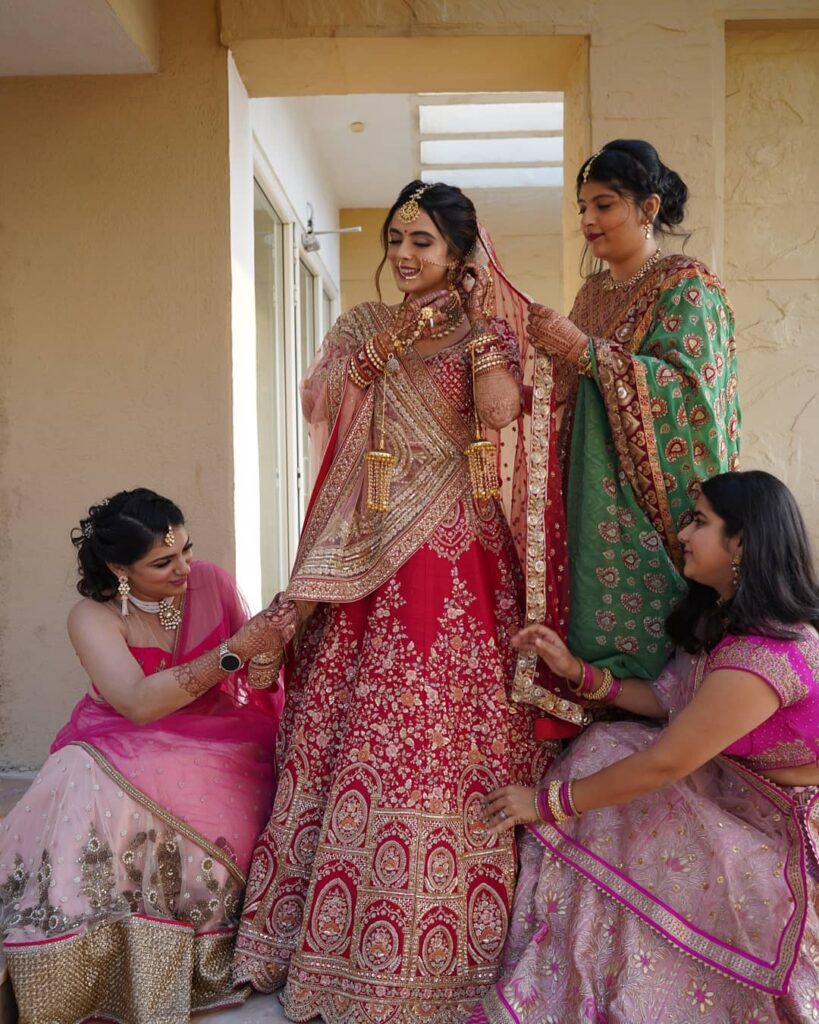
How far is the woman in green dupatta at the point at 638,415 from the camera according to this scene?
2.35 metres

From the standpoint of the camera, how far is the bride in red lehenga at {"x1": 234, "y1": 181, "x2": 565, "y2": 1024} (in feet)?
7.07

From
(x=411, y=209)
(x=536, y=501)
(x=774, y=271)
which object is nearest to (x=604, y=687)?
(x=536, y=501)

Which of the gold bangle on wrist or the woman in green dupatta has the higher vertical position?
the woman in green dupatta

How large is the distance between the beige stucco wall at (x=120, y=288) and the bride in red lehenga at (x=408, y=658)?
1174mm

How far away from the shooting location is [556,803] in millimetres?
2145

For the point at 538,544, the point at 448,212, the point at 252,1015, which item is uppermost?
the point at 448,212

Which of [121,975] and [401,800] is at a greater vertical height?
[401,800]

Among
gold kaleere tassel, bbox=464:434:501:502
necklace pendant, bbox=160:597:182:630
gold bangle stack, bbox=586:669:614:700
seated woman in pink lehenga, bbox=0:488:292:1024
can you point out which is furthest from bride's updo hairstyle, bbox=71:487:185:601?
gold bangle stack, bbox=586:669:614:700

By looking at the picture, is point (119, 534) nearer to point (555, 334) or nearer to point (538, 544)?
point (538, 544)

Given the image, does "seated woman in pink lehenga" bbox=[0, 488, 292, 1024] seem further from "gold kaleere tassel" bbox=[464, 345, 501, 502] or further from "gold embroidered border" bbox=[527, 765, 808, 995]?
"gold embroidered border" bbox=[527, 765, 808, 995]

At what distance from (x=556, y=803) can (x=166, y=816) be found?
85cm

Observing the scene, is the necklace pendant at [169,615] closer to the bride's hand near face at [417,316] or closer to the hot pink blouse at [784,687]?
the bride's hand near face at [417,316]

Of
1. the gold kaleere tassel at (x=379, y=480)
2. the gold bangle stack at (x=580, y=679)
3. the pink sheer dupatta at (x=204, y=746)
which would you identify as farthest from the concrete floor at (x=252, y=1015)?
the gold kaleere tassel at (x=379, y=480)

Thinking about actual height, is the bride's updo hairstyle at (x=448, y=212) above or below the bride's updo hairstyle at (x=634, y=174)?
below
